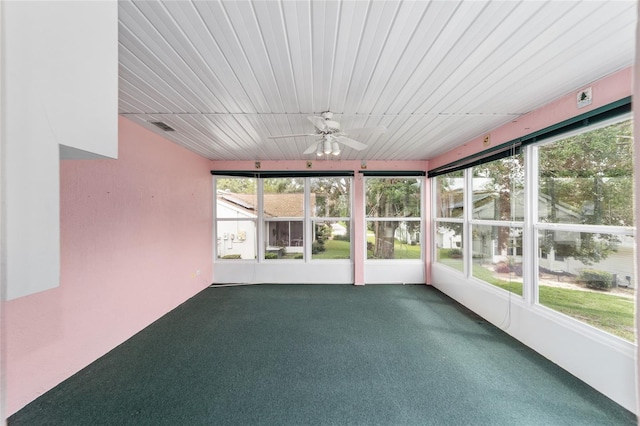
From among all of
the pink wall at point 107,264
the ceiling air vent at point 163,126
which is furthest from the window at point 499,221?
the pink wall at point 107,264

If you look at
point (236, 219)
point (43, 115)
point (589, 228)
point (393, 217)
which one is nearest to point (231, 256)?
point (236, 219)

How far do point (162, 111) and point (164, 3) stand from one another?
1484 millimetres

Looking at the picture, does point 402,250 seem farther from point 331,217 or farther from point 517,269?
point 517,269

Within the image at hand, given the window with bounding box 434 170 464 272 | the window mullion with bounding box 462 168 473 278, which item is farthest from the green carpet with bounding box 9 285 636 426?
the window with bounding box 434 170 464 272

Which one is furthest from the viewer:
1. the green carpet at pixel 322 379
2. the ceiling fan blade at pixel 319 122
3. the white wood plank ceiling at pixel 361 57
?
the ceiling fan blade at pixel 319 122

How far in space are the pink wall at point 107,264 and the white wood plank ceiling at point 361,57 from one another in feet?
2.42

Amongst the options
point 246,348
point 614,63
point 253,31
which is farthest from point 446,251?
point 253,31

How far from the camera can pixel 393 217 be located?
15.7ft

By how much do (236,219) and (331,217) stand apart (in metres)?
1.92

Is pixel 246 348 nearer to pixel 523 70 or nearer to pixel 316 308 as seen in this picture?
pixel 316 308

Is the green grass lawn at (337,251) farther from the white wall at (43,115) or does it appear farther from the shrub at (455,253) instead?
the white wall at (43,115)

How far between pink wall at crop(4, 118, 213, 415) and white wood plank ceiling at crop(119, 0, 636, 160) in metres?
0.74

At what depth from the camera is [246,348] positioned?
2.48 meters

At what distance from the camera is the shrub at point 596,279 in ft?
6.64
